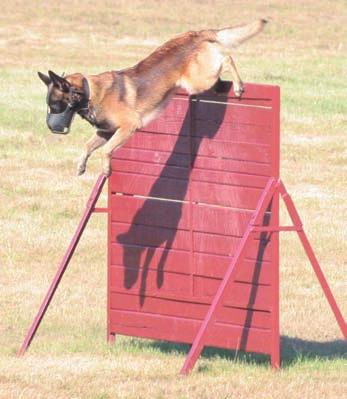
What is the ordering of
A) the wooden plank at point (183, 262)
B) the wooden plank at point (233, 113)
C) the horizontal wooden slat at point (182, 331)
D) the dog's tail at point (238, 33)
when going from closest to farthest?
the wooden plank at point (233, 113)
the wooden plank at point (183, 262)
the horizontal wooden slat at point (182, 331)
the dog's tail at point (238, 33)

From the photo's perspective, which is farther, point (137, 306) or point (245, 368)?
point (137, 306)

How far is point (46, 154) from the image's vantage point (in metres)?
19.2

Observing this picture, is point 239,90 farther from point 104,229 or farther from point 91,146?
point 104,229

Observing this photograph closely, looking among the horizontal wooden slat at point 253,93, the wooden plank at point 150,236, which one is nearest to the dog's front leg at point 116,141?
the horizontal wooden slat at point 253,93

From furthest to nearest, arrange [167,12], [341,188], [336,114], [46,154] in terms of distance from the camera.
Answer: [167,12] < [336,114] < [46,154] < [341,188]

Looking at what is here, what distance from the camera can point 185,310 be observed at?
968 centimetres

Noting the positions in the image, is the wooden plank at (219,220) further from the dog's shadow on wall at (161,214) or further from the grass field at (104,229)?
the grass field at (104,229)

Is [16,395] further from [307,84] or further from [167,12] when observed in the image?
[167,12]

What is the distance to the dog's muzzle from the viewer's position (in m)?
8.68

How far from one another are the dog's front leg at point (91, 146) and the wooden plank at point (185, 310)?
4.49 ft

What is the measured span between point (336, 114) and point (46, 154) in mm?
5916

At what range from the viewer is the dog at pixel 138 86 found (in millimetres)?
8797

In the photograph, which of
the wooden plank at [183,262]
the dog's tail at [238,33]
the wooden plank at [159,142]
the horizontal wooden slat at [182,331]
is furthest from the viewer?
the dog's tail at [238,33]

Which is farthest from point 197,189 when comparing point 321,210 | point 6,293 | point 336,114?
point 336,114
